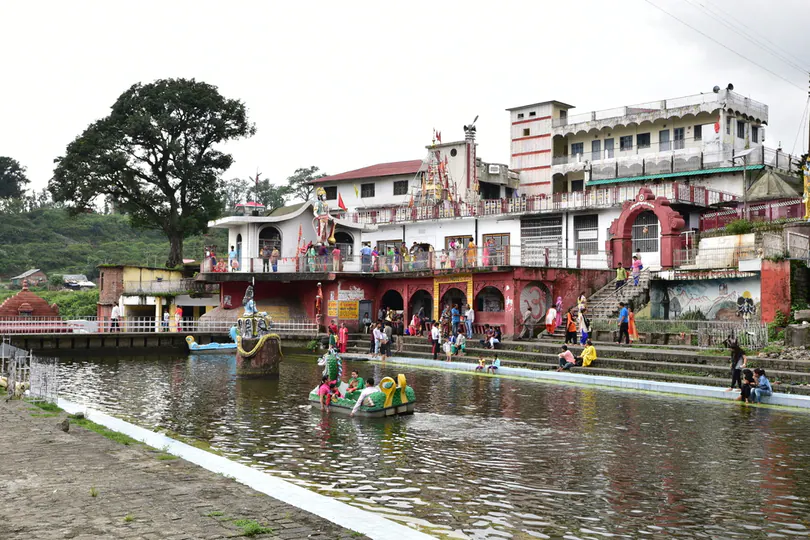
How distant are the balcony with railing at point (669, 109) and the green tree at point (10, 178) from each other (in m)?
77.7

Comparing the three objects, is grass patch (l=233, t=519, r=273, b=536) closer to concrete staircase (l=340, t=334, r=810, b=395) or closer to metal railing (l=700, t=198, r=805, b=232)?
concrete staircase (l=340, t=334, r=810, b=395)

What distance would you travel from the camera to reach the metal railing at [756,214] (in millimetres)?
38688

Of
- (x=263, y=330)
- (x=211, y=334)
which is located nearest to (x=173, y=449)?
(x=263, y=330)

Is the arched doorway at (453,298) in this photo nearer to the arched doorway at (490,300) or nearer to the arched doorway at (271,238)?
the arched doorway at (490,300)

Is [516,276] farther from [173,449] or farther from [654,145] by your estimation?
[173,449]

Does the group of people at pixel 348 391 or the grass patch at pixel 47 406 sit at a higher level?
the group of people at pixel 348 391

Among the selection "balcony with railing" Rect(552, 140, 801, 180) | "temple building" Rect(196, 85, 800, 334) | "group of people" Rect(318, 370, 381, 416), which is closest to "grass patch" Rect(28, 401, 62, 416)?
"group of people" Rect(318, 370, 381, 416)

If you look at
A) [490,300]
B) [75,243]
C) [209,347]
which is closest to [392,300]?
[490,300]

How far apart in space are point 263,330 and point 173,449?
698 inches

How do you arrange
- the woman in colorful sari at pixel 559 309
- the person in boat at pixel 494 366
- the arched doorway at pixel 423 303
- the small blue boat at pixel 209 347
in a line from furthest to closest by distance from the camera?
1. the arched doorway at pixel 423 303
2. the small blue boat at pixel 209 347
3. the woman in colorful sari at pixel 559 309
4. the person in boat at pixel 494 366

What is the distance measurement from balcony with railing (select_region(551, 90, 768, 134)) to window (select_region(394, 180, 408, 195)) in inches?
441

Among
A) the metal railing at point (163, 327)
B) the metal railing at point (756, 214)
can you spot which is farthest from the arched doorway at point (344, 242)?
the metal railing at point (756, 214)

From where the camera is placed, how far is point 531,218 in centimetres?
4512

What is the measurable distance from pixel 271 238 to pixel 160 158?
16857mm
